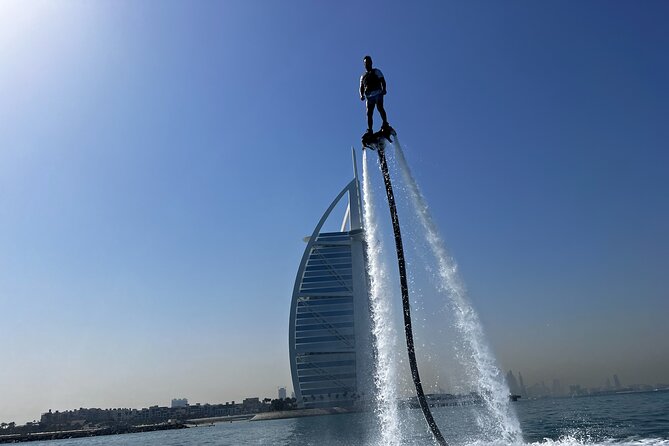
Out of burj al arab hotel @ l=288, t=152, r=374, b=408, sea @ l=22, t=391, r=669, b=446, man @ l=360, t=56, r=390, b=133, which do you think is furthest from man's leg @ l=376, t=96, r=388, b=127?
burj al arab hotel @ l=288, t=152, r=374, b=408

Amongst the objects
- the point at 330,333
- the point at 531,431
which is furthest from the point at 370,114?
the point at 330,333

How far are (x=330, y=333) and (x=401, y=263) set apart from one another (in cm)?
11228

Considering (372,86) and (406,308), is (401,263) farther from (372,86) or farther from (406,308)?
(372,86)

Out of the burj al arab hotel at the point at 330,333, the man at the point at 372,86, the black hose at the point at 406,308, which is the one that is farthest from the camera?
the burj al arab hotel at the point at 330,333

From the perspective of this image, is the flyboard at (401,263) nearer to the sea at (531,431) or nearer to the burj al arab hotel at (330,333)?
the sea at (531,431)

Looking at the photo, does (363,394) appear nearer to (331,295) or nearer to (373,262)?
(331,295)

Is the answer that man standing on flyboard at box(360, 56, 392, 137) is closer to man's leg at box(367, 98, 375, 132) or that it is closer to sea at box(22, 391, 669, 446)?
man's leg at box(367, 98, 375, 132)

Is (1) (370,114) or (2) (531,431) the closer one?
(1) (370,114)

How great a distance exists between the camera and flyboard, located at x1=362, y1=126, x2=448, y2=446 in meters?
12.0

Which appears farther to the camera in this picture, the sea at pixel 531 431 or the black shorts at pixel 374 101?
the sea at pixel 531 431

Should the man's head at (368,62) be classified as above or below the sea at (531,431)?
above

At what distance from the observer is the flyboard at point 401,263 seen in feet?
39.4

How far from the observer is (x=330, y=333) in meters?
122

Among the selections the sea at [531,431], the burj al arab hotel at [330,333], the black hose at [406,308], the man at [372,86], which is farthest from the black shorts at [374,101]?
the burj al arab hotel at [330,333]
